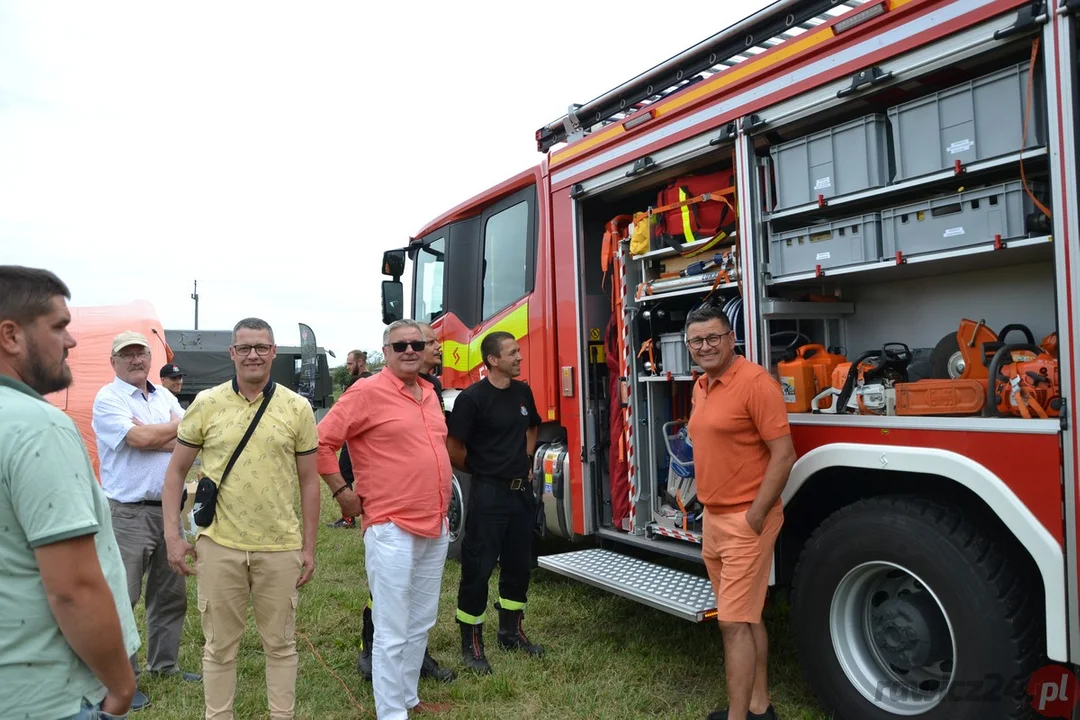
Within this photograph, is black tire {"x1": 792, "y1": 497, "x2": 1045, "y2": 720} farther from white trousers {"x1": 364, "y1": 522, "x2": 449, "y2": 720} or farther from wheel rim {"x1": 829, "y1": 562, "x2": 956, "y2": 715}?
white trousers {"x1": 364, "y1": 522, "x2": 449, "y2": 720}

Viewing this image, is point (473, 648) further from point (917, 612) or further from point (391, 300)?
point (391, 300)

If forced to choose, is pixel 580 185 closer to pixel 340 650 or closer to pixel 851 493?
pixel 851 493

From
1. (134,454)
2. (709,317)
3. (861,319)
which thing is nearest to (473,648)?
(134,454)

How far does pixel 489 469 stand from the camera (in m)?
4.45

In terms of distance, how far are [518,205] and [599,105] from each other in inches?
42.0

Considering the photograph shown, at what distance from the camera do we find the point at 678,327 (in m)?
4.83

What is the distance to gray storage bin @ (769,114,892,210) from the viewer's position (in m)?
3.32

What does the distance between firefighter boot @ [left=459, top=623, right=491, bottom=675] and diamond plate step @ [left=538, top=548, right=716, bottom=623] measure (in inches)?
23.8

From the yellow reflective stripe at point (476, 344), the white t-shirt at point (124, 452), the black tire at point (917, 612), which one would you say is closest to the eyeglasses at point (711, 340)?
the black tire at point (917, 612)

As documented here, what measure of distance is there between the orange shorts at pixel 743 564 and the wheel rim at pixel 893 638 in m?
0.32

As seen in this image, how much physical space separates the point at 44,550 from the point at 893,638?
2960mm

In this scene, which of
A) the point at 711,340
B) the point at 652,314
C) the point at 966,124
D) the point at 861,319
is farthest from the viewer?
the point at 652,314

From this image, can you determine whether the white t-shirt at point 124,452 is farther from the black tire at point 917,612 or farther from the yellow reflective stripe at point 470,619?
the black tire at point 917,612

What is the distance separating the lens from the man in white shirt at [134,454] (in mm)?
3998
